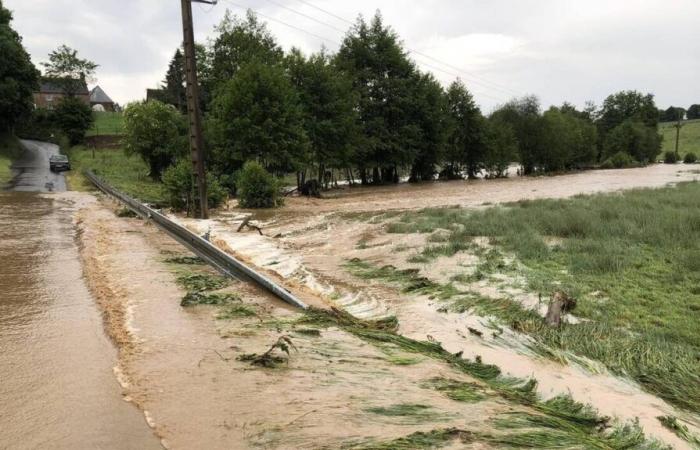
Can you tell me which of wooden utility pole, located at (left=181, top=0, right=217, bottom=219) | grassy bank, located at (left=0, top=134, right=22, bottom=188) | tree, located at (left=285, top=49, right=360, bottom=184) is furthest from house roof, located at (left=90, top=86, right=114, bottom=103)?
wooden utility pole, located at (left=181, top=0, right=217, bottom=219)

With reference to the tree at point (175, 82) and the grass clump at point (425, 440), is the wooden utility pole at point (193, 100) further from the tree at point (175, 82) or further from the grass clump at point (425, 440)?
the tree at point (175, 82)

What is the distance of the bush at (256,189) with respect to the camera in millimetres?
25125

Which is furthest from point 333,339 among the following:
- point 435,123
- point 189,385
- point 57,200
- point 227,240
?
point 435,123

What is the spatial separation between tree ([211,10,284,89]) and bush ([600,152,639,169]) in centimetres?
6002

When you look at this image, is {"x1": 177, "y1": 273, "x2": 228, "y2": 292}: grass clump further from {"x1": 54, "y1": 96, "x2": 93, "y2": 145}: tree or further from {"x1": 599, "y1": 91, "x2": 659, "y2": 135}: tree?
{"x1": 599, "y1": 91, "x2": 659, "y2": 135}: tree

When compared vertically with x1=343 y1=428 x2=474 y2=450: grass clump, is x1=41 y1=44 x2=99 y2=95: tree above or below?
above

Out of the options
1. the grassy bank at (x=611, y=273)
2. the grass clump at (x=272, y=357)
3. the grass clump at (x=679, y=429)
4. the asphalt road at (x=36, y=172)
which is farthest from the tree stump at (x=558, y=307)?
the asphalt road at (x=36, y=172)

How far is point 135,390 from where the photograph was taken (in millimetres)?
4688

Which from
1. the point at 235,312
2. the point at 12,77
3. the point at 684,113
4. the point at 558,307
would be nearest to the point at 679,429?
the point at 558,307

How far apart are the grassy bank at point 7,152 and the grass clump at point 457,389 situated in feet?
135

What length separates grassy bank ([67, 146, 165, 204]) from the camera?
31278 mm

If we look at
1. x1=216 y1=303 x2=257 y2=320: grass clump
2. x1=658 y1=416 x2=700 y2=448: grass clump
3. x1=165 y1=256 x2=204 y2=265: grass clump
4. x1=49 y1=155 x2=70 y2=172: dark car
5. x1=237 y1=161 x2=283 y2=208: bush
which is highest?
x1=49 y1=155 x2=70 y2=172: dark car

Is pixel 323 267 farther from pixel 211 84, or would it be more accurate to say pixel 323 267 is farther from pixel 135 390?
pixel 211 84

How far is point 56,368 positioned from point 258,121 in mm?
26788
